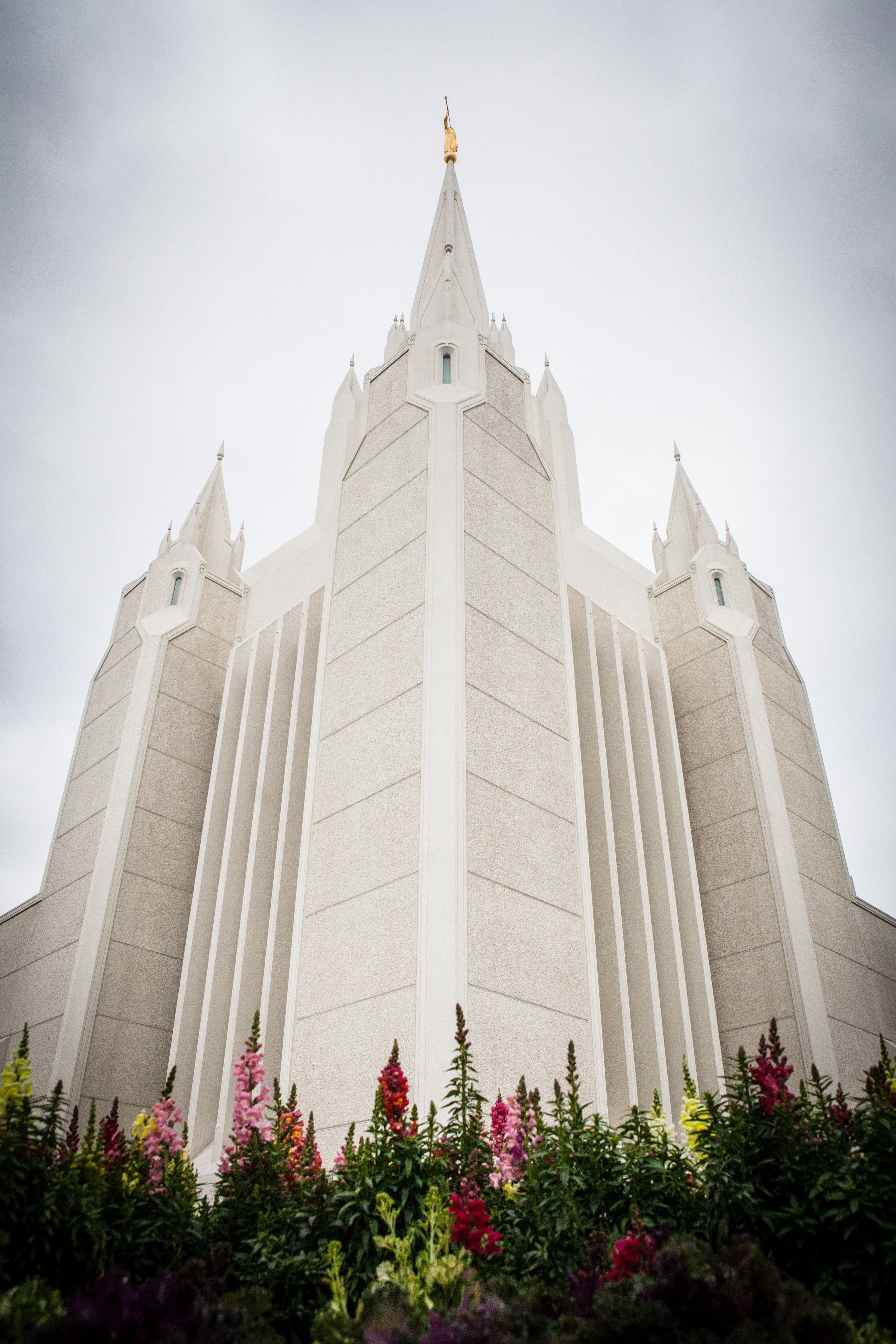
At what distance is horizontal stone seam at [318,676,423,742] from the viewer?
10250mm

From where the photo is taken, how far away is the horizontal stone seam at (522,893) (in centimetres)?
909

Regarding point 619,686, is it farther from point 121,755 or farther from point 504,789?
point 121,755

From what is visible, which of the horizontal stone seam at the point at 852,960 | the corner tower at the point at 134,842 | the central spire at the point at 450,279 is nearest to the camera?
the corner tower at the point at 134,842

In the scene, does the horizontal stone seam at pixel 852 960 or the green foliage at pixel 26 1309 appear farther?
the horizontal stone seam at pixel 852 960

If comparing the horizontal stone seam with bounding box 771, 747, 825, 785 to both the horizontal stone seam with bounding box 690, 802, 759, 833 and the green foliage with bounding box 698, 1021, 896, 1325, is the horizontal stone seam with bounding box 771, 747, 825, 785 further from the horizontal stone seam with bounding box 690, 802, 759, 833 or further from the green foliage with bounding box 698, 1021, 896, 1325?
the green foliage with bounding box 698, 1021, 896, 1325

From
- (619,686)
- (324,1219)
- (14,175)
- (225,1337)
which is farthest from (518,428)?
(14,175)

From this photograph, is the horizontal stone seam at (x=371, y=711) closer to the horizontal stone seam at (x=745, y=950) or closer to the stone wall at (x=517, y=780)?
the stone wall at (x=517, y=780)

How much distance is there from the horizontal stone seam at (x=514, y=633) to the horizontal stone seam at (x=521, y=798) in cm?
209

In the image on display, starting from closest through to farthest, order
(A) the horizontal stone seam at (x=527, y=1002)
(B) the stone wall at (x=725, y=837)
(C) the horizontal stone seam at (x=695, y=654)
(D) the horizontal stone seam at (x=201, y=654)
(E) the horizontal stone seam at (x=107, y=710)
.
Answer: (A) the horizontal stone seam at (x=527, y=1002) < (B) the stone wall at (x=725, y=837) < (E) the horizontal stone seam at (x=107, y=710) < (C) the horizontal stone seam at (x=695, y=654) < (D) the horizontal stone seam at (x=201, y=654)

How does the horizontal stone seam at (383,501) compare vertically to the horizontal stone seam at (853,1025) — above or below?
above

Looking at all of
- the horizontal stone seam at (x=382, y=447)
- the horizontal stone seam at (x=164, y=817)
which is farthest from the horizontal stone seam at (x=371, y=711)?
the horizontal stone seam at (x=382, y=447)

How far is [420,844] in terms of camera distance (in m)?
9.13

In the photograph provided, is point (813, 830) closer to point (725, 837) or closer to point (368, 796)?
point (725, 837)

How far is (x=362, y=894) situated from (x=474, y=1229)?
19.5ft
